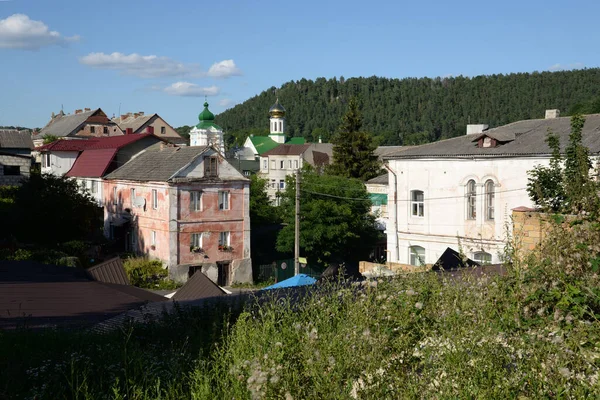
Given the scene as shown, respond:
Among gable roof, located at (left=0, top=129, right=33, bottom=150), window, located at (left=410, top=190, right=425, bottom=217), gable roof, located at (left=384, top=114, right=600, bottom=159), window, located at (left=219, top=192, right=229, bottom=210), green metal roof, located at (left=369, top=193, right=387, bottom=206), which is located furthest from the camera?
gable roof, located at (left=0, top=129, right=33, bottom=150)

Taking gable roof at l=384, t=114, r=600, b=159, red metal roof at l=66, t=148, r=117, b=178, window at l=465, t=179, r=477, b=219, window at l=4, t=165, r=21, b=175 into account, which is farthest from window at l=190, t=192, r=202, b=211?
window at l=4, t=165, r=21, b=175

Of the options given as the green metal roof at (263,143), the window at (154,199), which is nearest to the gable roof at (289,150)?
the green metal roof at (263,143)

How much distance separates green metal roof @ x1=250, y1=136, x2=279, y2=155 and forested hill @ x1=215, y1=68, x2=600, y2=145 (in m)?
32.7

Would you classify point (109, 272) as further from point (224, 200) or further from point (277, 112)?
point (277, 112)

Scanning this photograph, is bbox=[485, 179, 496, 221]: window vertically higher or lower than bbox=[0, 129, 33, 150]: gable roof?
lower

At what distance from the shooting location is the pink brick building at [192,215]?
96.6 feet

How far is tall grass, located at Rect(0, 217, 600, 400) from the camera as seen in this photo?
443 cm

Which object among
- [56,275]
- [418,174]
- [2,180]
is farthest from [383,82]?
[56,275]

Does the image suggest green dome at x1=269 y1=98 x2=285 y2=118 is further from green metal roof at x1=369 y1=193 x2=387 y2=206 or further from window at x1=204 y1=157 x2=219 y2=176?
window at x1=204 y1=157 x2=219 y2=176

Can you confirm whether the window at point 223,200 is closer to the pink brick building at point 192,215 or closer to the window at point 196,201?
the pink brick building at point 192,215

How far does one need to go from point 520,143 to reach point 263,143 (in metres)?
76.2

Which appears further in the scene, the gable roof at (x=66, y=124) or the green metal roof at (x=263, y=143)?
the green metal roof at (x=263, y=143)

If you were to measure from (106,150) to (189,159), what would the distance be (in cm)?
1054

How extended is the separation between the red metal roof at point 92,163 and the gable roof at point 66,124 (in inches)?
984
